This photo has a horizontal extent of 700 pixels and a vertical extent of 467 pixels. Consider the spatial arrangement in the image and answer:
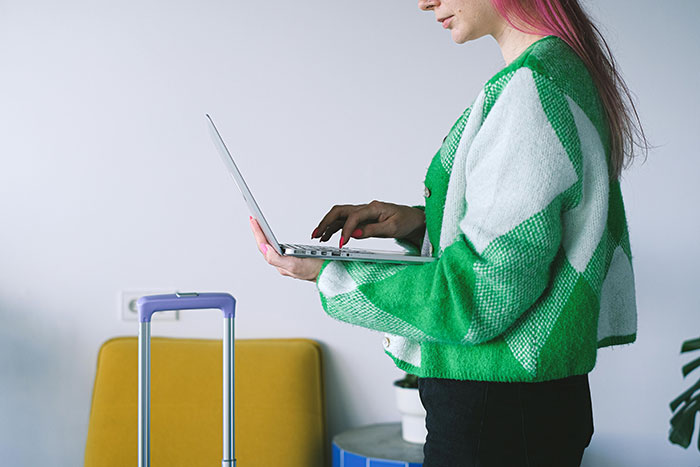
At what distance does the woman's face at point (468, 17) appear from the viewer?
831 mm

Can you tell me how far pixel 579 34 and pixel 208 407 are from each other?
141 centimetres

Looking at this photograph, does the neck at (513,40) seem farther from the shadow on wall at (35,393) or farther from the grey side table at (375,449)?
the shadow on wall at (35,393)

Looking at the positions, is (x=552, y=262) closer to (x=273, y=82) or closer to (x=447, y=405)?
(x=447, y=405)

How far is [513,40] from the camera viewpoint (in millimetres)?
845

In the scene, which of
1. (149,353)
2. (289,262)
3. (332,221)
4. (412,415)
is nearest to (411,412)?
(412,415)

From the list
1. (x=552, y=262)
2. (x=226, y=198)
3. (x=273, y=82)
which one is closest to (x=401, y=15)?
(x=273, y=82)

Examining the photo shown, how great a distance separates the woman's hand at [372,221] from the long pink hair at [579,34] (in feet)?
0.95

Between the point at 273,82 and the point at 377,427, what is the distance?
1036 mm

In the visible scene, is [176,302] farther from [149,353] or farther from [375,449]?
[375,449]

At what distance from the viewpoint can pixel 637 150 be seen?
1886 millimetres

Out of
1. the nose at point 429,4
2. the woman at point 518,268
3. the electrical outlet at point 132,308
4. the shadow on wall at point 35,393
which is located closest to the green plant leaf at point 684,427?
the woman at point 518,268

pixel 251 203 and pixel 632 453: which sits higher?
pixel 251 203

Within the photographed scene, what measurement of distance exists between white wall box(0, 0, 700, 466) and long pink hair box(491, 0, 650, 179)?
1.10 meters

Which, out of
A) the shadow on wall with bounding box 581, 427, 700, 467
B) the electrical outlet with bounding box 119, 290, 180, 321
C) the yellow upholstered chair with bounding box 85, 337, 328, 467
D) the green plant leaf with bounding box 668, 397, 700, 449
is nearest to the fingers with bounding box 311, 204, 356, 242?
the green plant leaf with bounding box 668, 397, 700, 449
